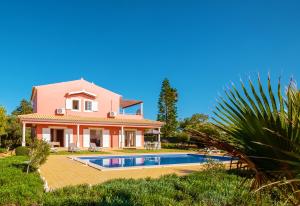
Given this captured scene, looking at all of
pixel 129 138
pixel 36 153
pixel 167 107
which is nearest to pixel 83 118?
pixel 129 138

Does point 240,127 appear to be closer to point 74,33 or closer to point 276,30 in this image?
point 276,30

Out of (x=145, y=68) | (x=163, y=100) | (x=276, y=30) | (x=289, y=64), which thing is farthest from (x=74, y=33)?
(x=289, y=64)

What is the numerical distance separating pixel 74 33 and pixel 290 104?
3436cm

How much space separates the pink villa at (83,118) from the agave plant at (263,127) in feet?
87.5

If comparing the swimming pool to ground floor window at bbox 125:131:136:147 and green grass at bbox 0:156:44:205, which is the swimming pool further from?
ground floor window at bbox 125:131:136:147

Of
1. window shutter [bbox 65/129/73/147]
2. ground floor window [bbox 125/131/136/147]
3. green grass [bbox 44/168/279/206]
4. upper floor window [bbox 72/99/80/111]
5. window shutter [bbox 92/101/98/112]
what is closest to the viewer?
green grass [bbox 44/168/279/206]

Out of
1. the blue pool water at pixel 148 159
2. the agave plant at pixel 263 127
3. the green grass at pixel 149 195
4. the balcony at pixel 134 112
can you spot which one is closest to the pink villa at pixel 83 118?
the balcony at pixel 134 112

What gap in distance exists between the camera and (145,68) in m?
44.2

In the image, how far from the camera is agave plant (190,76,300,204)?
8.09 ft

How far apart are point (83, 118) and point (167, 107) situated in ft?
68.5

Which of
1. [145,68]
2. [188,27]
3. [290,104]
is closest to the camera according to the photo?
[290,104]

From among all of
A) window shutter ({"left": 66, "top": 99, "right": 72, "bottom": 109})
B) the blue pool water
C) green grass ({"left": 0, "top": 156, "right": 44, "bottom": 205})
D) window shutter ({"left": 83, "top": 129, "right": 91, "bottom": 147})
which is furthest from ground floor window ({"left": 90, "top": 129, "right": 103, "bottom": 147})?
green grass ({"left": 0, "top": 156, "right": 44, "bottom": 205})

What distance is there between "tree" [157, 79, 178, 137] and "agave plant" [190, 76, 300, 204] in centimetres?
4382

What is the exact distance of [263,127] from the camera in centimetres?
248
